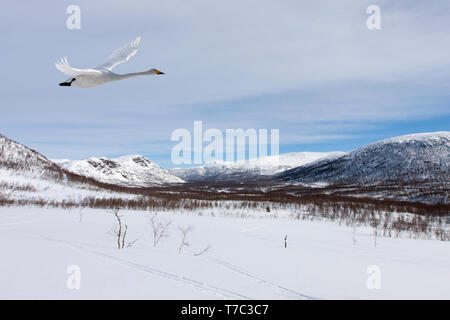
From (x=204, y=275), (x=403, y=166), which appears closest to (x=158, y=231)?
(x=204, y=275)

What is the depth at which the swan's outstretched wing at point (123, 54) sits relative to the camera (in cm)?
627

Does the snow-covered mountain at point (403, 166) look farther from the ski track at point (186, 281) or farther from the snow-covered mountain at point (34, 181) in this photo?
the ski track at point (186, 281)

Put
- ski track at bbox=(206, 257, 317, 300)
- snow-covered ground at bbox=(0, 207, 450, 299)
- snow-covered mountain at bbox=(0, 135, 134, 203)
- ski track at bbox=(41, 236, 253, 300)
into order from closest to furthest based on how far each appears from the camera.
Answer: snow-covered ground at bbox=(0, 207, 450, 299) < ski track at bbox=(41, 236, 253, 300) < ski track at bbox=(206, 257, 317, 300) < snow-covered mountain at bbox=(0, 135, 134, 203)

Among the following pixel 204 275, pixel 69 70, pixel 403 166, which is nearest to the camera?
pixel 69 70

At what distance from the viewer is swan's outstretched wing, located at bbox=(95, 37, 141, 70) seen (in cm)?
627

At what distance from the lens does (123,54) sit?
6.35 metres

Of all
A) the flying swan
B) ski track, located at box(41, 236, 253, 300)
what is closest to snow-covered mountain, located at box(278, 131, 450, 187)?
ski track, located at box(41, 236, 253, 300)

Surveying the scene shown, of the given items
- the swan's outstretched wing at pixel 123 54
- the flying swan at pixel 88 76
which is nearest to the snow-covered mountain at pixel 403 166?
the swan's outstretched wing at pixel 123 54

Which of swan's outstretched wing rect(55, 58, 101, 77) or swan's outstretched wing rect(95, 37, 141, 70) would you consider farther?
swan's outstretched wing rect(95, 37, 141, 70)

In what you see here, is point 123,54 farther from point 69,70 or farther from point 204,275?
point 204,275

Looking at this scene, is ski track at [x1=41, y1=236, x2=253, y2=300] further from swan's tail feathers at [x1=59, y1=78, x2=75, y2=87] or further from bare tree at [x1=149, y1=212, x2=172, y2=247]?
swan's tail feathers at [x1=59, y1=78, x2=75, y2=87]
